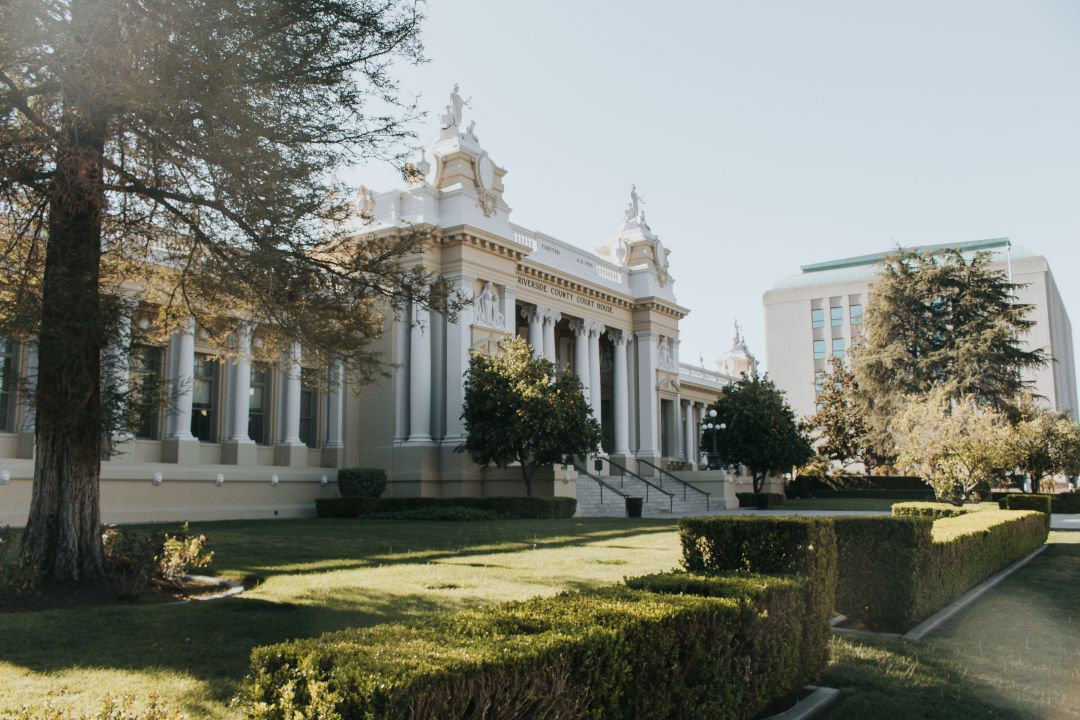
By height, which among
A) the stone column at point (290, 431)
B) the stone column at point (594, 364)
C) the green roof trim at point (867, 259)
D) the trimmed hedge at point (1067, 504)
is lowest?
the trimmed hedge at point (1067, 504)

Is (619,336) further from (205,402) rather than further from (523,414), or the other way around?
(205,402)

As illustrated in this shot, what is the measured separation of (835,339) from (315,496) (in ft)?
229

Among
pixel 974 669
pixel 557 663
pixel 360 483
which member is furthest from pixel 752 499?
pixel 557 663

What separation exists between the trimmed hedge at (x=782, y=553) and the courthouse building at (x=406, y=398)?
46.7ft

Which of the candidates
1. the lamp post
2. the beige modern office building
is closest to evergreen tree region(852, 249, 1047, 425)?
the lamp post

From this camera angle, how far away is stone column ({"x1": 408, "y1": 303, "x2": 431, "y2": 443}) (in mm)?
30562

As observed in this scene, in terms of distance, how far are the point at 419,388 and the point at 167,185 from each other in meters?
20.1

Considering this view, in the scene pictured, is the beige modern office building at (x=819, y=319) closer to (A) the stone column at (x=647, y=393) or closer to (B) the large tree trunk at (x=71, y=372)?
(A) the stone column at (x=647, y=393)

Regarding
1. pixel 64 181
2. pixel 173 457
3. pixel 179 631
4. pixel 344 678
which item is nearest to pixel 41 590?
pixel 179 631

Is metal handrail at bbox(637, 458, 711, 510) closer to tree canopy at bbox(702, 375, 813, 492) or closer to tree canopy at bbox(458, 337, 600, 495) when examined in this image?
tree canopy at bbox(702, 375, 813, 492)

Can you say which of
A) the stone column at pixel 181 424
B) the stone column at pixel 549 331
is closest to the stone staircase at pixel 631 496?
the stone column at pixel 549 331

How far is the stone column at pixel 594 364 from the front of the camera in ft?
127

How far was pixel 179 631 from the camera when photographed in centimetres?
823

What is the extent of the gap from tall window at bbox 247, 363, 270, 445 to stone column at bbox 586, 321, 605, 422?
1418 centimetres
